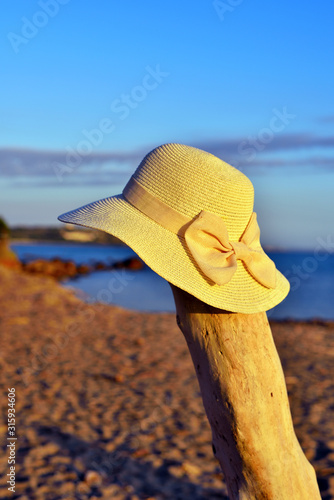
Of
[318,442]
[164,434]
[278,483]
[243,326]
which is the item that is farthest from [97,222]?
[318,442]

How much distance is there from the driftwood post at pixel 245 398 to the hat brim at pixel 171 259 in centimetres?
10

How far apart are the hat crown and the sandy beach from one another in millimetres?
2445

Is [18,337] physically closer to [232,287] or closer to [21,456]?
[21,456]

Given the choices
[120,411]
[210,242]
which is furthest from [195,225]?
[120,411]

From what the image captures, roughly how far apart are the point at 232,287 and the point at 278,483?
95 centimetres

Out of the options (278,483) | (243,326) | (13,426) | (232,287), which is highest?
(232,287)

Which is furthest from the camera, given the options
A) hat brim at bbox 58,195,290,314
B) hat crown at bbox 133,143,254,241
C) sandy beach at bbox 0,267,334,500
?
sandy beach at bbox 0,267,334,500

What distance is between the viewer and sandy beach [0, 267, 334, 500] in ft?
11.7

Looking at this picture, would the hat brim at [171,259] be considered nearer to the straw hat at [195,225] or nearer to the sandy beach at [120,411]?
the straw hat at [195,225]

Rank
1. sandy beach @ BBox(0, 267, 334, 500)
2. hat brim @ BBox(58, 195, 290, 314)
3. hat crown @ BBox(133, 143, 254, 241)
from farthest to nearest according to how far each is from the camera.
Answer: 1. sandy beach @ BBox(0, 267, 334, 500)
2. hat crown @ BBox(133, 143, 254, 241)
3. hat brim @ BBox(58, 195, 290, 314)

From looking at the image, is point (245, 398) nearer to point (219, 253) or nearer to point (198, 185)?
point (219, 253)

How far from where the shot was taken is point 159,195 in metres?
1.96

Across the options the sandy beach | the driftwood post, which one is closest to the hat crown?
the driftwood post

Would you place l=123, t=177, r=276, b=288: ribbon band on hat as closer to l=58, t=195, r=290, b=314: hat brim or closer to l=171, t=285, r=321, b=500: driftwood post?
l=58, t=195, r=290, b=314: hat brim
